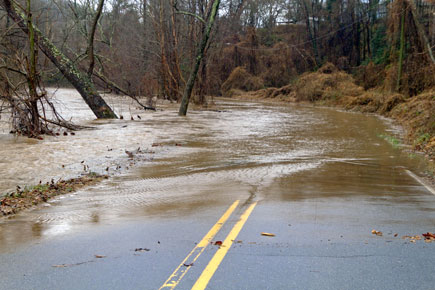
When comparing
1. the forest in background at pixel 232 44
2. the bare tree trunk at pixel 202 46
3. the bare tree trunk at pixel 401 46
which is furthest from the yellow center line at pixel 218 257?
the bare tree trunk at pixel 401 46

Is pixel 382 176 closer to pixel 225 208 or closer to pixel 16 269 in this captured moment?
pixel 225 208

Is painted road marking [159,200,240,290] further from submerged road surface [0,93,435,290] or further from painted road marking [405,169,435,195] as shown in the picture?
painted road marking [405,169,435,195]

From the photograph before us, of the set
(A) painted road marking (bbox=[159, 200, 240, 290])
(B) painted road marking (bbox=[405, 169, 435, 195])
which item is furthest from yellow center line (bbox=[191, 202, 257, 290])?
(B) painted road marking (bbox=[405, 169, 435, 195])

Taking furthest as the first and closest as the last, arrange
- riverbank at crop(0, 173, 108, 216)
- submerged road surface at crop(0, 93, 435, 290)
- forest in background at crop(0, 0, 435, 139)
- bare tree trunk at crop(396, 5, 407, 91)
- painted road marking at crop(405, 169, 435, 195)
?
bare tree trunk at crop(396, 5, 407, 91)
forest in background at crop(0, 0, 435, 139)
painted road marking at crop(405, 169, 435, 195)
riverbank at crop(0, 173, 108, 216)
submerged road surface at crop(0, 93, 435, 290)

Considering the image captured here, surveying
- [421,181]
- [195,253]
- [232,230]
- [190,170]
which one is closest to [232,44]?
[190,170]

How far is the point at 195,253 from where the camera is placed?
5285mm

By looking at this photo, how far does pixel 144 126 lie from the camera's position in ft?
75.8

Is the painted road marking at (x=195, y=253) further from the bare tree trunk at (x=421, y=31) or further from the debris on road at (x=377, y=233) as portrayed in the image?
the bare tree trunk at (x=421, y=31)

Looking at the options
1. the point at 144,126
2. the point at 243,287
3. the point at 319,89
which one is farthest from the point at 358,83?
the point at 243,287

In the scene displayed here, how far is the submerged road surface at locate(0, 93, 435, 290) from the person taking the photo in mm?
4613

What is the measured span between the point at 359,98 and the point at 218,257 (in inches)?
1401

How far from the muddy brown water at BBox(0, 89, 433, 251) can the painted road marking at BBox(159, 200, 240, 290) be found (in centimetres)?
79

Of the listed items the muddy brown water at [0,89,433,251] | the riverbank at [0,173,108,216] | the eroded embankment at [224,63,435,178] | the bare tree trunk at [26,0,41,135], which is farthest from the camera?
the eroded embankment at [224,63,435,178]

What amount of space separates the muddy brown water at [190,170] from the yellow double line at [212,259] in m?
0.99
